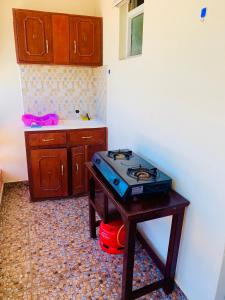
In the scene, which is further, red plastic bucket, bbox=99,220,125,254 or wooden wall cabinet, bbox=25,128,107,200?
wooden wall cabinet, bbox=25,128,107,200

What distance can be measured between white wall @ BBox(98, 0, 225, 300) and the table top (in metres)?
0.09

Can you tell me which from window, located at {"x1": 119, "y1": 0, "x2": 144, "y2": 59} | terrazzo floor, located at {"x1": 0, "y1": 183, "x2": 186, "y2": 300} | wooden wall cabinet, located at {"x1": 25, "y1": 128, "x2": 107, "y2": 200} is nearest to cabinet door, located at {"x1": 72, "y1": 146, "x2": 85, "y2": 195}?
wooden wall cabinet, located at {"x1": 25, "y1": 128, "x2": 107, "y2": 200}

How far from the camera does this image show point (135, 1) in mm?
2064

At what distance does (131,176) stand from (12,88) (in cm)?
214

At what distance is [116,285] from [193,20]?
1.79 meters

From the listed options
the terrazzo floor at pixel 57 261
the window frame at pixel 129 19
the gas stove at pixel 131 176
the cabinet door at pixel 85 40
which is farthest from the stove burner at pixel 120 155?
the cabinet door at pixel 85 40

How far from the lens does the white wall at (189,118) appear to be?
1.20m

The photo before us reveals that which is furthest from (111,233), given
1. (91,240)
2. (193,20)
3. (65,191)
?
(193,20)

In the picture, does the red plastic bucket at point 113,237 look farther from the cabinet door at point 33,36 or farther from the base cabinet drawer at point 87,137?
the cabinet door at point 33,36

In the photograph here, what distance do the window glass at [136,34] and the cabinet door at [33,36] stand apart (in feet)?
3.11

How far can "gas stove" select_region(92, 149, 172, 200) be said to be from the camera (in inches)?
54.4

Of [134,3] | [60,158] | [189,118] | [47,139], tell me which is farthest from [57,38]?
[189,118]

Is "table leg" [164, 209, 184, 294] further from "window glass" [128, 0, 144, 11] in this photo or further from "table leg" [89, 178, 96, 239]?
"window glass" [128, 0, 144, 11]

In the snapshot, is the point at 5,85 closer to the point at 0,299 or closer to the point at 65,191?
the point at 65,191
